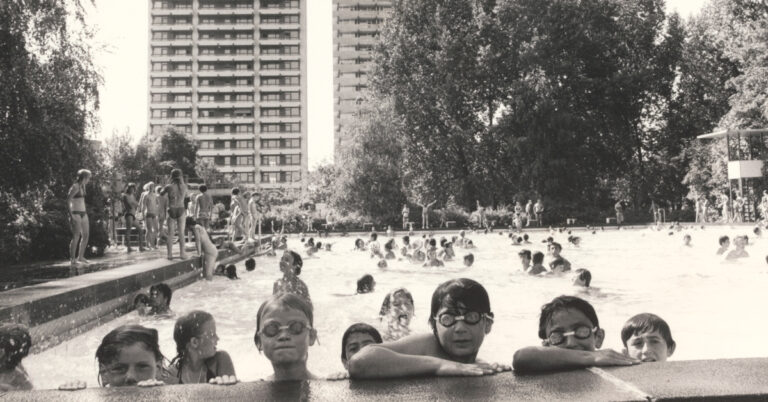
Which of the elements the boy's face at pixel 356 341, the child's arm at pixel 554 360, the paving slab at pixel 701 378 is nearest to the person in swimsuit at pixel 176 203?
the boy's face at pixel 356 341

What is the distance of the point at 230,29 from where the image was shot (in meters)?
97.8

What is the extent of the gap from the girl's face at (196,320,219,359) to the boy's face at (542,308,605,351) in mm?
2220

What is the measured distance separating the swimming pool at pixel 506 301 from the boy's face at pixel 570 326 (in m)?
2.99

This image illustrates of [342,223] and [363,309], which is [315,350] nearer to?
[363,309]

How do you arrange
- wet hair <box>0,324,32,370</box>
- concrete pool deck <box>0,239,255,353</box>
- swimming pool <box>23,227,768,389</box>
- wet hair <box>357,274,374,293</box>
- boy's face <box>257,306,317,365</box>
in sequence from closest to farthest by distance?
boy's face <box>257,306,317,365</box> < wet hair <box>0,324,32,370</box> < concrete pool deck <box>0,239,255,353</box> < swimming pool <box>23,227,768,389</box> < wet hair <box>357,274,374,293</box>

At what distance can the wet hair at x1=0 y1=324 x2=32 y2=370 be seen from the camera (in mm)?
4141

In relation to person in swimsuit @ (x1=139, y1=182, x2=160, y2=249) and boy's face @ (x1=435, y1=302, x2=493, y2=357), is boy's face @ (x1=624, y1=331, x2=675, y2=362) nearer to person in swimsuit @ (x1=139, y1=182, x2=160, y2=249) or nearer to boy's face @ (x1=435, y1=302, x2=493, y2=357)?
boy's face @ (x1=435, y1=302, x2=493, y2=357)

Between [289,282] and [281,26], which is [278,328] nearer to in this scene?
[289,282]

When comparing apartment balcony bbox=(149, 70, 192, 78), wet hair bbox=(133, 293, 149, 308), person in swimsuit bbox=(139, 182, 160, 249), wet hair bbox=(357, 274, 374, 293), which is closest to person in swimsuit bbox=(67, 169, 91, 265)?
wet hair bbox=(133, 293, 149, 308)

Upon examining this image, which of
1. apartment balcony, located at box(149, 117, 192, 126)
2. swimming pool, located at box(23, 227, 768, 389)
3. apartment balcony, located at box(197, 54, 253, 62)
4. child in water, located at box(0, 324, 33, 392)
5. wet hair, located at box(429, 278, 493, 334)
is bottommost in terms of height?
swimming pool, located at box(23, 227, 768, 389)

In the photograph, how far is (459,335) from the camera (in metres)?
3.27

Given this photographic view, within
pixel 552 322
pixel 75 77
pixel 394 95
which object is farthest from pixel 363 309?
pixel 394 95

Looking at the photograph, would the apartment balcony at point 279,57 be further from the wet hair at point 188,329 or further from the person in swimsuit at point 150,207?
the wet hair at point 188,329

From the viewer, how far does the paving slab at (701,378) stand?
7.59 feet
